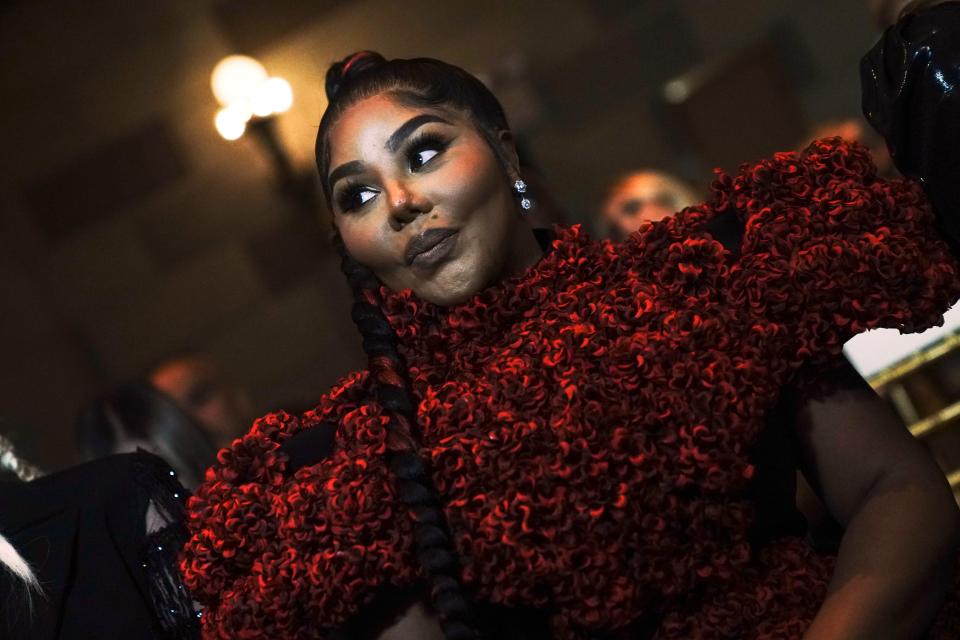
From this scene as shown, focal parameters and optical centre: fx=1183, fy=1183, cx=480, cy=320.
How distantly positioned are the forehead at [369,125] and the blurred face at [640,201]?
71.9 inches

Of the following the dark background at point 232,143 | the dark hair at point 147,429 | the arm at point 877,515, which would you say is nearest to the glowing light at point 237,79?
the dark background at point 232,143

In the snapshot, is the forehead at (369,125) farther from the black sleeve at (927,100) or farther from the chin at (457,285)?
the black sleeve at (927,100)

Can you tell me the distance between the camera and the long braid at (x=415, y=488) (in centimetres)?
129

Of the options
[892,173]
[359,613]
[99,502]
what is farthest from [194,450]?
[892,173]

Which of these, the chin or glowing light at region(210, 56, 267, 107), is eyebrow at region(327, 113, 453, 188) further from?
glowing light at region(210, 56, 267, 107)

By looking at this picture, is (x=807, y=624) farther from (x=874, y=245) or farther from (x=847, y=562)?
(x=874, y=245)

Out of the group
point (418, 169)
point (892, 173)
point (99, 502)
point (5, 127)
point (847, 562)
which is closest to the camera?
point (847, 562)

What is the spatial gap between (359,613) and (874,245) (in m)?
0.72

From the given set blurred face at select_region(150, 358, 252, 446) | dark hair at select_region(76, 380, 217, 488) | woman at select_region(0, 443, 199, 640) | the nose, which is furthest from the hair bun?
blurred face at select_region(150, 358, 252, 446)

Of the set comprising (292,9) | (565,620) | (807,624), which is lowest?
(807,624)

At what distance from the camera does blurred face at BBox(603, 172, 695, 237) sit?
3.31m

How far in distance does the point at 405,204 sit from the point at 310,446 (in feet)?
1.03

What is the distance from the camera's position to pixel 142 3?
5.28 metres

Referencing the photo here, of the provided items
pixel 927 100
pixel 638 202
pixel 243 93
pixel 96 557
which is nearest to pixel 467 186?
pixel 927 100
